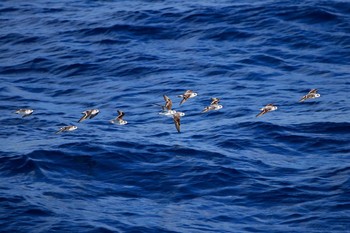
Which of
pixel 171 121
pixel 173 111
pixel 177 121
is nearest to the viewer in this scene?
pixel 177 121

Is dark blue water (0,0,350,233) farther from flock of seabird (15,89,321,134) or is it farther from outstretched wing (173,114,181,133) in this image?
outstretched wing (173,114,181,133)

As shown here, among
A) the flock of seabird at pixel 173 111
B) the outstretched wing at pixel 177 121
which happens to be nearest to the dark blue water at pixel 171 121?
the flock of seabird at pixel 173 111

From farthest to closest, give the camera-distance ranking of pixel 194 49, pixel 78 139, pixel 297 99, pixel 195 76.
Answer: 1. pixel 194 49
2. pixel 195 76
3. pixel 297 99
4. pixel 78 139

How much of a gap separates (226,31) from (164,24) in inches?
167

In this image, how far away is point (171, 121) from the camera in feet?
139

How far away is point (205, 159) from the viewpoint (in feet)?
122

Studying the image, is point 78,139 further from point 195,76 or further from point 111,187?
point 195,76

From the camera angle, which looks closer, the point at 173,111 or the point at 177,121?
the point at 177,121

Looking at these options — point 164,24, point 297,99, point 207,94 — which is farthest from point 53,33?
point 297,99

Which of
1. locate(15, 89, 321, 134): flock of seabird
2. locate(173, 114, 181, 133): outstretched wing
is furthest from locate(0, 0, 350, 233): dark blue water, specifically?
locate(173, 114, 181, 133): outstretched wing

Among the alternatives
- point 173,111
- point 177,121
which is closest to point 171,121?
point 173,111

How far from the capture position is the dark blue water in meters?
32.9

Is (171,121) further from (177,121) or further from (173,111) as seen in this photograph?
(177,121)

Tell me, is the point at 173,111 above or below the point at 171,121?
above
